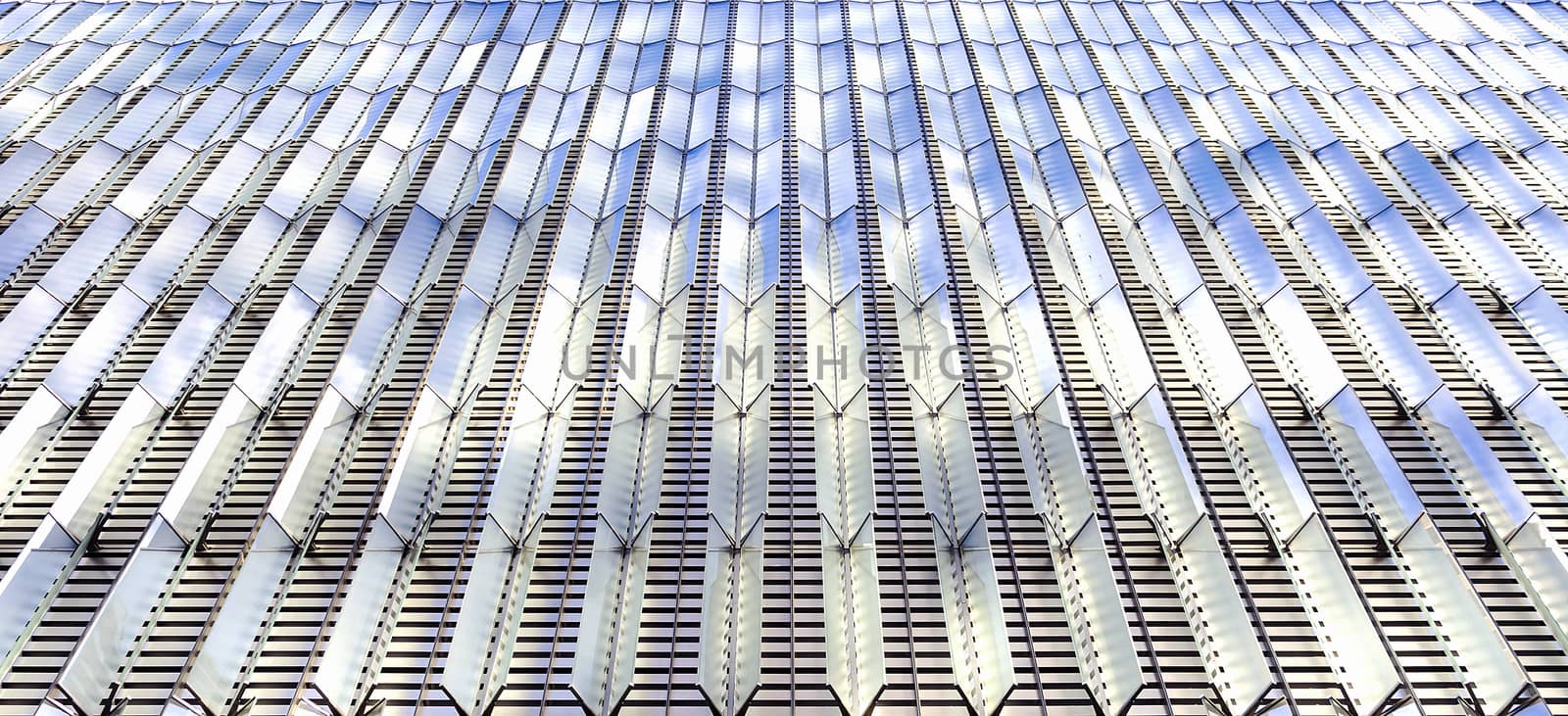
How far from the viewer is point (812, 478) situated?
1049 centimetres

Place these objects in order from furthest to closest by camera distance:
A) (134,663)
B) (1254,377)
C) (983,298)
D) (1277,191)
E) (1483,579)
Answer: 1. (1277,191)
2. (983,298)
3. (1254,377)
4. (1483,579)
5. (134,663)

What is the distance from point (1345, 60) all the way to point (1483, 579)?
18.4 metres

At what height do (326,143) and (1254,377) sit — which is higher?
(326,143)

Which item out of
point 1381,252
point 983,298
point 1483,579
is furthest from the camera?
point 1381,252

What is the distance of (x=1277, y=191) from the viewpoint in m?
16.6

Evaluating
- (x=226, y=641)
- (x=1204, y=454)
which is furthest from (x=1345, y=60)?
(x=226, y=641)

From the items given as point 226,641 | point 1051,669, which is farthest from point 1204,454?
point 226,641

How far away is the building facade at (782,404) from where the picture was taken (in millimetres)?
8492

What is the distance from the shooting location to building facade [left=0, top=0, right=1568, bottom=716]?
8492mm

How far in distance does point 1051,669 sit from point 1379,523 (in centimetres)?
345

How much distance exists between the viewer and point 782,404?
1164 cm

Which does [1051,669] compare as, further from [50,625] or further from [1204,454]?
[50,625]

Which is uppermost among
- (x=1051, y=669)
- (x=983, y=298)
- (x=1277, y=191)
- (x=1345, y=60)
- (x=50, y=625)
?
(x=1345, y=60)

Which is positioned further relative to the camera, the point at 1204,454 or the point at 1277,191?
the point at 1277,191
